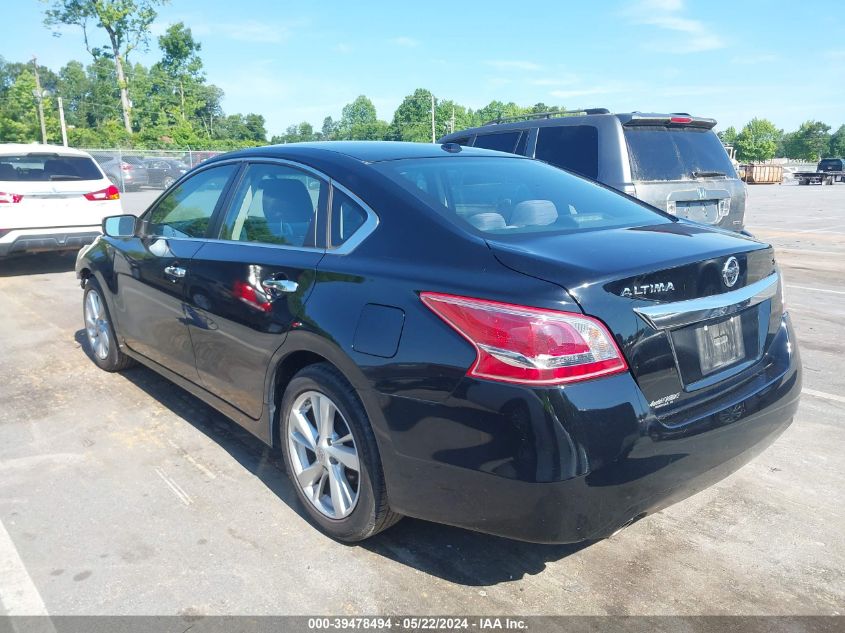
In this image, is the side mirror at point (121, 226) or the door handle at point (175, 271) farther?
the side mirror at point (121, 226)

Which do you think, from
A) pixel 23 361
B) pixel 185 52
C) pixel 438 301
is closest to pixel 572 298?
pixel 438 301

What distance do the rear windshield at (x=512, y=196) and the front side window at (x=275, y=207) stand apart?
38cm

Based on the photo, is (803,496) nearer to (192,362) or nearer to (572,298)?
(572,298)

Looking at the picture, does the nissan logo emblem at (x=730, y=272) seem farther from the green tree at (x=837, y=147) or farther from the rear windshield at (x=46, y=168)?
the green tree at (x=837, y=147)

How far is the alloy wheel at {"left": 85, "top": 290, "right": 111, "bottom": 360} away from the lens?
5082mm

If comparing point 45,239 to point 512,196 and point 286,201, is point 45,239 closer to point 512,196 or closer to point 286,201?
point 286,201

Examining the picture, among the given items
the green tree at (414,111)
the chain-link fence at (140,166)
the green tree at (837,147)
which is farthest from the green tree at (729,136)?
the chain-link fence at (140,166)

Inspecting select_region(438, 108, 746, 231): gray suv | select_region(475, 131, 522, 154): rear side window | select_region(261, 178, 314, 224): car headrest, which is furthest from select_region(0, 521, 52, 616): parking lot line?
select_region(475, 131, 522, 154): rear side window

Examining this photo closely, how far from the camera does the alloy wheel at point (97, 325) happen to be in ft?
16.7

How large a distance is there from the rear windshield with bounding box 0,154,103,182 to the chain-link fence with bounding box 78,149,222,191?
17376 mm

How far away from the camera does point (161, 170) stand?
28938 millimetres

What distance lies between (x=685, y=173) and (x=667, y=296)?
4.65 m

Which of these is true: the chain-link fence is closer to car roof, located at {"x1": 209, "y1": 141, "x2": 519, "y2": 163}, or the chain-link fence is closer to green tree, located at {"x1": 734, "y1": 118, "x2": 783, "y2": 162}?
car roof, located at {"x1": 209, "y1": 141, "x2": 519, "y2": 163}

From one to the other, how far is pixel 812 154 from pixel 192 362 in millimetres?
102028
